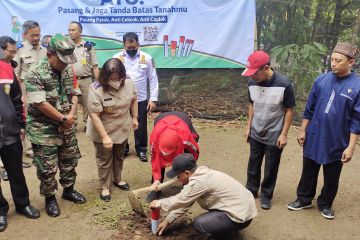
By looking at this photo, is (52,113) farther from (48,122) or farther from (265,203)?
(265,203)

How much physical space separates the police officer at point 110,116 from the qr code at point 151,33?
2667 millimetres

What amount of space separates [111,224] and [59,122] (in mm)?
1108

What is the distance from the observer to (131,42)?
488 cm

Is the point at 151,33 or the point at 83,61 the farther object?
the point at 151,33

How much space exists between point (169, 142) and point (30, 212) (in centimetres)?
161

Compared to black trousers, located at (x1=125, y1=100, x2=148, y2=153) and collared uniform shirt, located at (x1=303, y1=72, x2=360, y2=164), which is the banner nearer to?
black trousers, located at (x1=125, y1=100, x2=148, y2=153)

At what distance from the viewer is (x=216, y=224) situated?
317cm

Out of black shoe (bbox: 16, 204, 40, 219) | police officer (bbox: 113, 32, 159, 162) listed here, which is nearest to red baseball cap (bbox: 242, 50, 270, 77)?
police officer (bbox: 113, 32, 159, 162)

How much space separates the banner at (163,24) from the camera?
20.9ft

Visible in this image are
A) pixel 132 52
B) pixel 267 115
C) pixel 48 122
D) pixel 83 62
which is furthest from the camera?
pixel 83 62

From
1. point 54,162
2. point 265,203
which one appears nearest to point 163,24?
point 54,162

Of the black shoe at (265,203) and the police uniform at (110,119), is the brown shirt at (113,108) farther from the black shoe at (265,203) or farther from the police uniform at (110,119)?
the black shoe at (265,203)

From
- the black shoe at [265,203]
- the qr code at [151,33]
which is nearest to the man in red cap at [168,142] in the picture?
the black shoe at [265,203]

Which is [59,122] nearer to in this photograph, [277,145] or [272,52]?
[277,145]
